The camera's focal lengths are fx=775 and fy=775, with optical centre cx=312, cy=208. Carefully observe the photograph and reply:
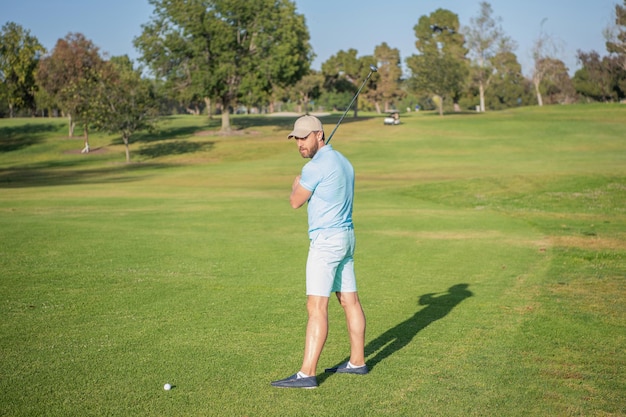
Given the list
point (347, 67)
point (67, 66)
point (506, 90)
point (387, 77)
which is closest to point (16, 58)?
point (67, 66)

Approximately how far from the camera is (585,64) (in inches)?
4719

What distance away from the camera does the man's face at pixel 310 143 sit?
7.31 meters

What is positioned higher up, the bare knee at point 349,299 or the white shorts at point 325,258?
the white shorts at point 325,258

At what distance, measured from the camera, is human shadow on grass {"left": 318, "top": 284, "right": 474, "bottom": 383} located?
830 cm

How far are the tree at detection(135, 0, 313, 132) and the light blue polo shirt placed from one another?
217 ft

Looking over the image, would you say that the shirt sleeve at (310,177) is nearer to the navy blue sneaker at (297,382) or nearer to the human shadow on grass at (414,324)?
the navy blue sneaker at (297,382)

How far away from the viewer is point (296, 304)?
10.9m

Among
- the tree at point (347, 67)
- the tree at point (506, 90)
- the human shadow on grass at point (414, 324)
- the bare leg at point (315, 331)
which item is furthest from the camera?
the tree at point (506, 90)

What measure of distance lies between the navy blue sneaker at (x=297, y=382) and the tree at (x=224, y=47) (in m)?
66.7

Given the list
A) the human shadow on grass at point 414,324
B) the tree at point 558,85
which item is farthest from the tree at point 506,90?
the human shadow on grass at point 414,324

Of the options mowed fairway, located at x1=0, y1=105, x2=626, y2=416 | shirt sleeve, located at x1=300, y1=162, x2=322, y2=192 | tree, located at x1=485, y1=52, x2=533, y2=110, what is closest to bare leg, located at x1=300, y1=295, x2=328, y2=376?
mowed fairway, located at x1=0, y1=105, x2=626, y2=416

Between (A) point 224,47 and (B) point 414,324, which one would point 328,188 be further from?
(A) point 224,47

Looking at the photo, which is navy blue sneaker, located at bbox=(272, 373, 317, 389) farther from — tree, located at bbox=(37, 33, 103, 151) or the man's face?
tree, located at bbox=(37, 33, 103, 151)

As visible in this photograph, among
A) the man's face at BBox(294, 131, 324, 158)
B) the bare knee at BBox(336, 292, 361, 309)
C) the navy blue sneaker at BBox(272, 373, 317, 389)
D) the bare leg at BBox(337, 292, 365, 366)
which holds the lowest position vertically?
the navy blue sneaker at BBox(272, 373, 317, 389)
